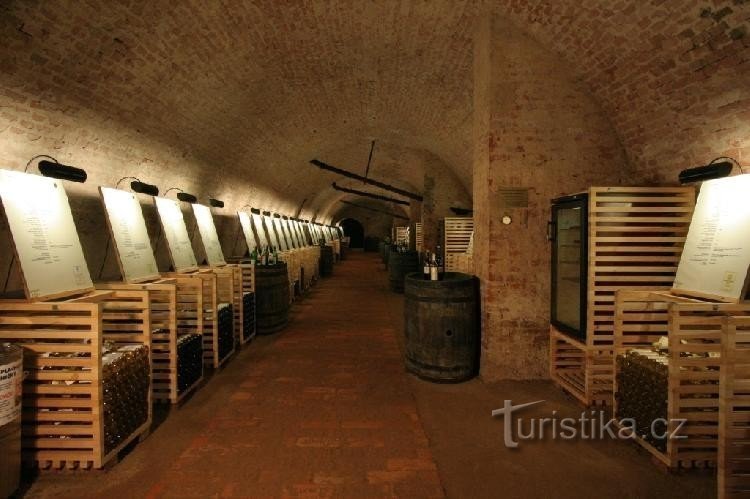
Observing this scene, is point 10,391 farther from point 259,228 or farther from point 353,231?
point 353,231

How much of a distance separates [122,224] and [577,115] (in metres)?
4.80

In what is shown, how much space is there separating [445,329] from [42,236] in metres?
3.48

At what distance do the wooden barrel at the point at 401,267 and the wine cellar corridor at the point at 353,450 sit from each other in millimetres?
5410

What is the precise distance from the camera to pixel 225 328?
4480 mm

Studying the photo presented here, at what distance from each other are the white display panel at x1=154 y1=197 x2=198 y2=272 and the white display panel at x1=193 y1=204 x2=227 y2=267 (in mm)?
540

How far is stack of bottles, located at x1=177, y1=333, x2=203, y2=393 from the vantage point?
3.41 metres

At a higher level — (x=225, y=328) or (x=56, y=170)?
(x=56, y=170)

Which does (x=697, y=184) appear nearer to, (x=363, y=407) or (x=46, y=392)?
(x=363, y=407)

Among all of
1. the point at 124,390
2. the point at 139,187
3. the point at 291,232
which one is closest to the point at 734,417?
the point at 124,390

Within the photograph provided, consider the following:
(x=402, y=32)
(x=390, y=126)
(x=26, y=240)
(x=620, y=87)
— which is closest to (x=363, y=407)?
(x=26, y=240)

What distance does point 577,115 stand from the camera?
3.86m

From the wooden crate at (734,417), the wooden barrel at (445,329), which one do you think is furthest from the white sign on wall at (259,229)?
the wooden crate at (734,417)

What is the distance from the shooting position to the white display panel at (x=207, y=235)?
5.63 meters

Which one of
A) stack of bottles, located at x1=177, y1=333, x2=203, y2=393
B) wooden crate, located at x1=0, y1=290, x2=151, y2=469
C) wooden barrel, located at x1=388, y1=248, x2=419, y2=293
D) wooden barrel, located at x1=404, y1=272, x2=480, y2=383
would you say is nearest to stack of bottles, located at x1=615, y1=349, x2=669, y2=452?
wooden barrel, located at x1=404, y1=272, x2=480, y2=383
